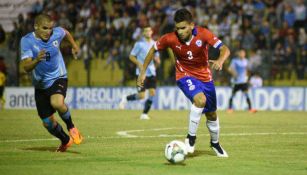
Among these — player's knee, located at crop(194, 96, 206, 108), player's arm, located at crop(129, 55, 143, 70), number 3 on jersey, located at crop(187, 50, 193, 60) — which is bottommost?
player's knee, located at crop(194, 96, 206, 108)

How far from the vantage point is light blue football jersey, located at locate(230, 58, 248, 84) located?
88.7 feet

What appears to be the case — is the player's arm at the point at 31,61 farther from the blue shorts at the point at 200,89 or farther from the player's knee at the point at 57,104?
the blue shorts at the point at 200,89

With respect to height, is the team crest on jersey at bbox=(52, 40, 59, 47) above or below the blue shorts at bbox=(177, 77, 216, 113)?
above

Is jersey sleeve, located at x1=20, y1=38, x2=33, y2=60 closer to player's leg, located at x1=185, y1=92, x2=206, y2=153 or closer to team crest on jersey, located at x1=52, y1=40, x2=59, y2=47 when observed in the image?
team crest on jersey, located at x1=52, y1=40, x2=59, y2=47

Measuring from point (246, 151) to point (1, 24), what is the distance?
2035 centimetres

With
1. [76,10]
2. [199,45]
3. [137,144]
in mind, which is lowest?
[137,144]

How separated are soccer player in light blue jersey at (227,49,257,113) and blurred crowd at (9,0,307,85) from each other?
1169mm

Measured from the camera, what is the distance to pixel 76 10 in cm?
3195

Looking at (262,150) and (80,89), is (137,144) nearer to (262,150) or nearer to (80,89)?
(262,150)

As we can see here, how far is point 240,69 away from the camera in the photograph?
89.1 ft

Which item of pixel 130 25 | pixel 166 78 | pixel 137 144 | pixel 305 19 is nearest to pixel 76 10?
pixel 130 25

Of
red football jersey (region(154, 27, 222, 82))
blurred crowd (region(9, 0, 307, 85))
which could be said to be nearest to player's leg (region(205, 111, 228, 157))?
red football jersey (region(154, 27, 222, 82))

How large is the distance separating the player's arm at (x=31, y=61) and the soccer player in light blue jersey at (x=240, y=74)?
16.2 m

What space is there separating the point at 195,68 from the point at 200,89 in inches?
15.3
